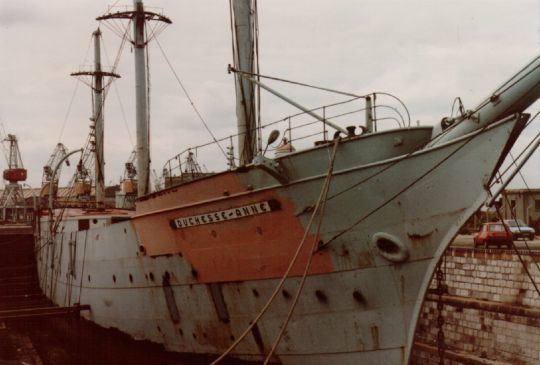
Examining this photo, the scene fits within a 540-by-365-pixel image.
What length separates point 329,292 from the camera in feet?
31.4

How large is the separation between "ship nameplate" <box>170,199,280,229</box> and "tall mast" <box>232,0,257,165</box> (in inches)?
64.7

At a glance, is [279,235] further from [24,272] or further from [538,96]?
[24,272]

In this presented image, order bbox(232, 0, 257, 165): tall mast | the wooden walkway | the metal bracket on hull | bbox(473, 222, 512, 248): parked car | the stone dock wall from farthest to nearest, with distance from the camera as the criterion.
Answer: bbox(473, 222, 512, 248): parked car → the wooden walkway → the stone dock wall → bbox(232, 0, 257, 165): tall mast → the metal bracket on hull

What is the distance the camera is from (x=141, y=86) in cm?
1964

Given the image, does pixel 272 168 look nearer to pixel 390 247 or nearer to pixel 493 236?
pixel 390 247

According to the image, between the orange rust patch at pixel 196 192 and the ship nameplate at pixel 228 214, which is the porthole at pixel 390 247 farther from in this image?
the orange rust patch at pixel 196 192

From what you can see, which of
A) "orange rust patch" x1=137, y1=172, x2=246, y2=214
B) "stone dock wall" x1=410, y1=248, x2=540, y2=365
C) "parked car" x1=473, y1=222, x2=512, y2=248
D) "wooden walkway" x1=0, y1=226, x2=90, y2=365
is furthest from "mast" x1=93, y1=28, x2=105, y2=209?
"parked car" x1=473, y1=222, x2=512, y2=248

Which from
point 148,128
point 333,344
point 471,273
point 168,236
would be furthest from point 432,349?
point 148,128

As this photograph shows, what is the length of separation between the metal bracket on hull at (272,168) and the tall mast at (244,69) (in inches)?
83.6

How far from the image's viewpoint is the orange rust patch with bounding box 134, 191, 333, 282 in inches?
384

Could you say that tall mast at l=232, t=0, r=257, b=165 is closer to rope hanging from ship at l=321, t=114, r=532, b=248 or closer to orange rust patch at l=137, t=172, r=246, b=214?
orange rust patch at l=137, t=172, r=246, b=214

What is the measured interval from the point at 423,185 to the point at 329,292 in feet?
8.18

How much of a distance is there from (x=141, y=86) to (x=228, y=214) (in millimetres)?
10686

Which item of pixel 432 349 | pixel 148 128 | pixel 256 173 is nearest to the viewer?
pixel 256 173
